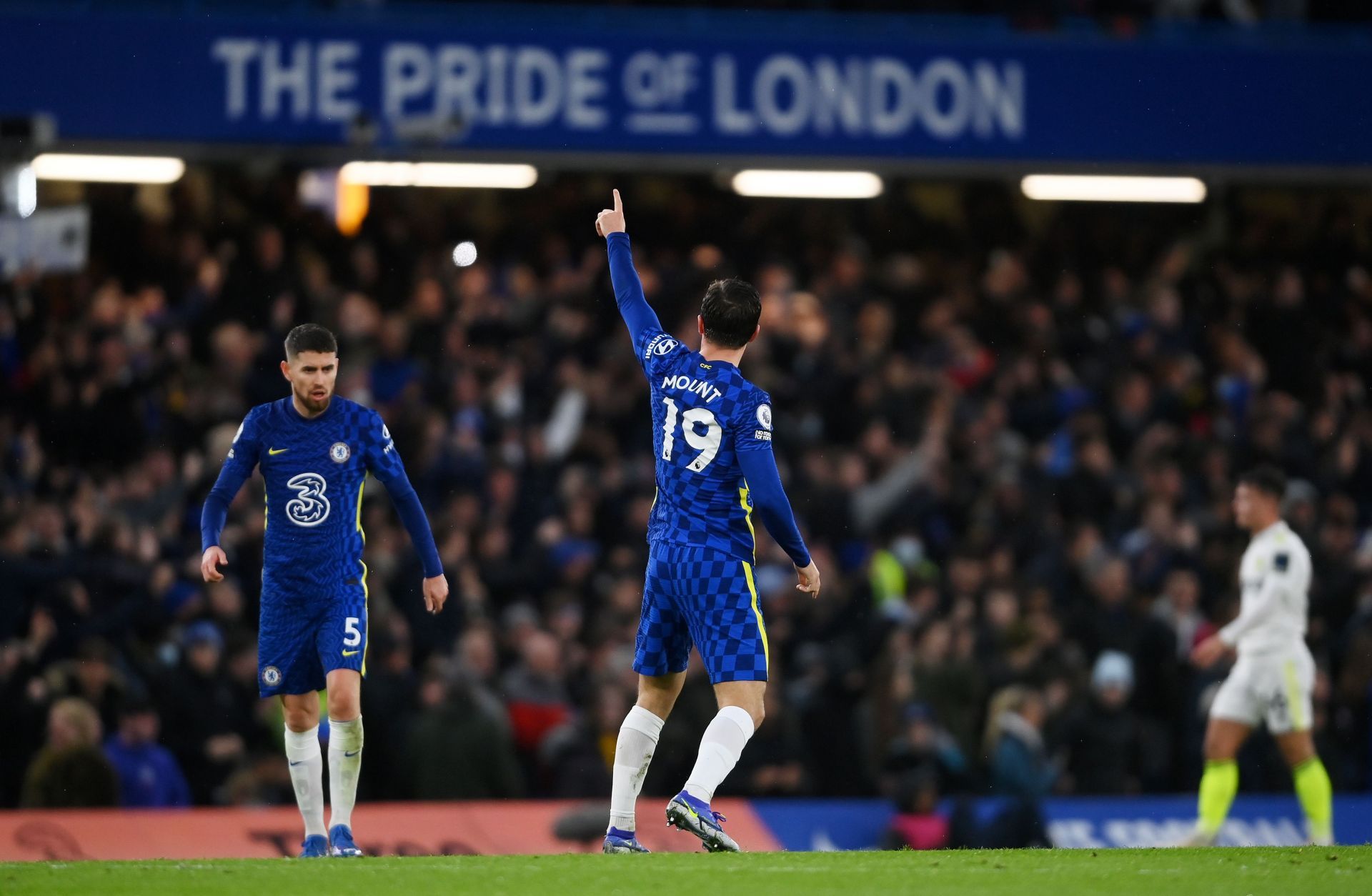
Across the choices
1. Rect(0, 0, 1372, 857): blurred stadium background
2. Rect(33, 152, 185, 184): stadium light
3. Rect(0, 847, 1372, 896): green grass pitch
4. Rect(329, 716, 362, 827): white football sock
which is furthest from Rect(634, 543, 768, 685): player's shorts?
Rect(33, 152, 185, 184): stadium light

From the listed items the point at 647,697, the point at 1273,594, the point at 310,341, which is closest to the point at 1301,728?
the point at 1273,594

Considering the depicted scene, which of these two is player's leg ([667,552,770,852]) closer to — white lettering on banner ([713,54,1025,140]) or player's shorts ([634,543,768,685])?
player's shorts ([634,543,768,685])

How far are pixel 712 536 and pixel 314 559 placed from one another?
2.00 meters

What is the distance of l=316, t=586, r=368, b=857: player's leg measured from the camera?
344 inches

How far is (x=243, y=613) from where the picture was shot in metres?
13.5

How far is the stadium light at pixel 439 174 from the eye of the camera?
54.7ft

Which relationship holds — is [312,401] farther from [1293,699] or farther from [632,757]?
[1293,699]

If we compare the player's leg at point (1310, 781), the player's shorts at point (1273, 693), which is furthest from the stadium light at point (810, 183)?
the player's leg at point (1310, 781)

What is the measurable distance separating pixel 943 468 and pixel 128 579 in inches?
254

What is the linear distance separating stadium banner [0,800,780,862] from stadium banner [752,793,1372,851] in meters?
0.27

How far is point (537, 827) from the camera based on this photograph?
12711 millimetres

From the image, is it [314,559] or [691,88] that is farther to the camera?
[691,88]

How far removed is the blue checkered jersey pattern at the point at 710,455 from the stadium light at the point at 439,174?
30.0 ft

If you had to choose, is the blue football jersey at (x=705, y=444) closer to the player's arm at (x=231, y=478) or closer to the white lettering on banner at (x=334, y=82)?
the player's arm at (x=231, y=478)
